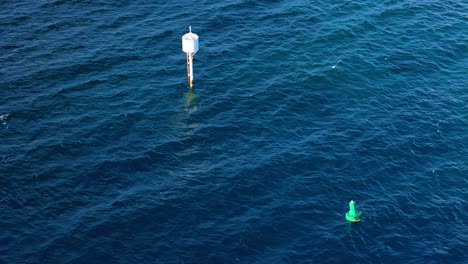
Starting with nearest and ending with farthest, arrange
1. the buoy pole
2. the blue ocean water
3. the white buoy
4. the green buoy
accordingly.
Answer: the blue ocean water < the green buoy < the white buoy < the buoy pole

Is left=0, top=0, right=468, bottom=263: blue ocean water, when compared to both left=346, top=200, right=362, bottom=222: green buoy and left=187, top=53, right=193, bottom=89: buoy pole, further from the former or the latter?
left=187, top=53, right=193, bottom=89: buoy pole

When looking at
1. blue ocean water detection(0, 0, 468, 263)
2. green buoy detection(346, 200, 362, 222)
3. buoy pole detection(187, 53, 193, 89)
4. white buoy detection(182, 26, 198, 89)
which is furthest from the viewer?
buoy pole detection(187, 53, 193, 89)

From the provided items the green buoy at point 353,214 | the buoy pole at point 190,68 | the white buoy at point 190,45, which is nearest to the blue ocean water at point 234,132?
the green buoy at point 353,214

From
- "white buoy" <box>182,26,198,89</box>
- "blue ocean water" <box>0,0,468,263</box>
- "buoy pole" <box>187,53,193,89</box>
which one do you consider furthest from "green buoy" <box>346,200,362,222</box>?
"white buoy" <box>182,26,198,89</box>

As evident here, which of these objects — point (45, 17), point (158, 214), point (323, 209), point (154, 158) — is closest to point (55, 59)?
point (45, 17)

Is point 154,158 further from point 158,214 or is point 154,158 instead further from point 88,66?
point 88,66

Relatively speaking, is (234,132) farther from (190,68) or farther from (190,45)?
(190,45)

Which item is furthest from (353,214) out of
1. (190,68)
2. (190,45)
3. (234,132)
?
(190,45)
